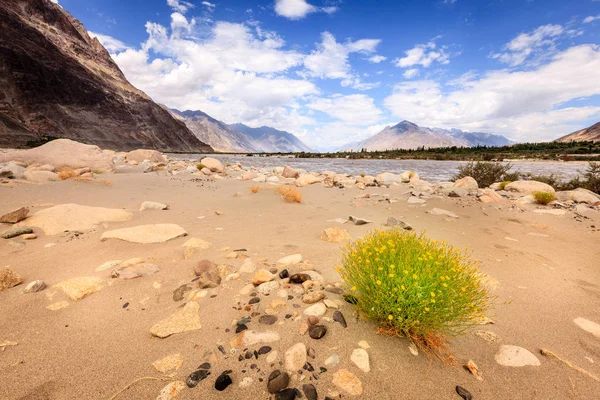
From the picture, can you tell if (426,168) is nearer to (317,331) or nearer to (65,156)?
(65,156)

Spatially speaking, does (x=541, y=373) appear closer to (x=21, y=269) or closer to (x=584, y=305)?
(x=584, y=305)

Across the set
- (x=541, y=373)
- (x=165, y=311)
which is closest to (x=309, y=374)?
(x=165, y=311)

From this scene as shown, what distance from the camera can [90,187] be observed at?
9.26 metres

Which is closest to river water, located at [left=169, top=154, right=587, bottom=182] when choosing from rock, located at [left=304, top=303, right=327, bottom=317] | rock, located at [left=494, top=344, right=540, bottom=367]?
rock, located at [left=494, top=344, right=540, bottom=367]

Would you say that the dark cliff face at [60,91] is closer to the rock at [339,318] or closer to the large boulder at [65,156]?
the large boulder at [65,156]

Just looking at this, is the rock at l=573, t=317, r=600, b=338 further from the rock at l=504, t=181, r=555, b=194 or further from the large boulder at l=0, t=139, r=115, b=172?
the large boulder at l=0, t=139, r=115, b=172

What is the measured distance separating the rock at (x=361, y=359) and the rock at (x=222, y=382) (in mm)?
978

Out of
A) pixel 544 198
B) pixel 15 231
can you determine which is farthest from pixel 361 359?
pixel 544 198

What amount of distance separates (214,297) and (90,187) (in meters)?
9.08

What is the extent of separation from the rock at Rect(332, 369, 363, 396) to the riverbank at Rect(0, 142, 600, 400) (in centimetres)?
1

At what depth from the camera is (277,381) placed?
1882 millimetres

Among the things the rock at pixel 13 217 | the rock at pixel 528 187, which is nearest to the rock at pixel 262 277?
the rock at pixel 13 217

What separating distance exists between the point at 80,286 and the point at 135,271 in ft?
1.84

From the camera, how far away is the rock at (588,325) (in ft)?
9.17
